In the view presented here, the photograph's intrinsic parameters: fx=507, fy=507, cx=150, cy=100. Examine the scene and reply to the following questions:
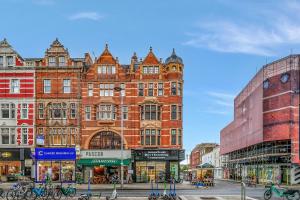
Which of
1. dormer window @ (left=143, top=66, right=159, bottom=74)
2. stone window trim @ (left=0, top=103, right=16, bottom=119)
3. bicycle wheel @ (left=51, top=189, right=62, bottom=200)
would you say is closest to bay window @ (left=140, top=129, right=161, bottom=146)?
dormer window @ (left=143, top=66, right=159, bottom=74)

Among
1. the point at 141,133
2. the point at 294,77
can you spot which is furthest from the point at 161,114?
the point at 294,77

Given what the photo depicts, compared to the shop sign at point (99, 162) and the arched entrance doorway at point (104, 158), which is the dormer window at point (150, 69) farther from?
the shop sign at point (99, 162)

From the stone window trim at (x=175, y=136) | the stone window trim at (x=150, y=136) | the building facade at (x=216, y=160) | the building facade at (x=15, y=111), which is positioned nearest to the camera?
the stone window trim at (x=175, y=136)

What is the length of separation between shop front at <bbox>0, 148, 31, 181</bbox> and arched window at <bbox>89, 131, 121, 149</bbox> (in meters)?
8.45

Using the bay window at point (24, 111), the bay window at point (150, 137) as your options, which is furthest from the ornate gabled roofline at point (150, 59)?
the bay window at point (24, 111)

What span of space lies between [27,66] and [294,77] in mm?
37662

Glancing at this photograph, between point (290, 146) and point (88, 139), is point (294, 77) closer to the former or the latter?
point (290, 146)

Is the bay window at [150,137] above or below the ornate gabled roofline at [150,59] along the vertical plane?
below

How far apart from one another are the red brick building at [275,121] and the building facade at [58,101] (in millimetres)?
29400

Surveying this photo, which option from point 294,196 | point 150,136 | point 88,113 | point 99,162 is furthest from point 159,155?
point 294,196

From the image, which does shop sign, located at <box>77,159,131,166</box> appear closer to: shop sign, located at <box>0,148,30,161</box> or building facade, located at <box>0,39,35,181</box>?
building facade, located at <box>0,39,35,181</box>

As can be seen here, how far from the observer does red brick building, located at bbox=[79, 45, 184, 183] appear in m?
64.8

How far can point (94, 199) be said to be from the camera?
114 feet

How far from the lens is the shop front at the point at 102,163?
64.4 metres
